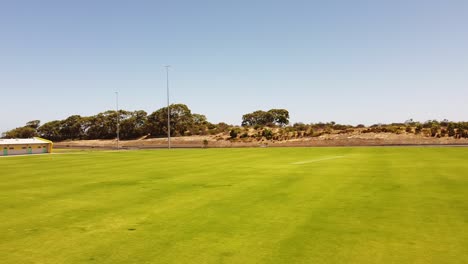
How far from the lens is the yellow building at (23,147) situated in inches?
2217

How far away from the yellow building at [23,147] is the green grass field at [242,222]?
46.2 m

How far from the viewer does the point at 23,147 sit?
2307 inches

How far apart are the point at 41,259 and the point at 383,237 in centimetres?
713

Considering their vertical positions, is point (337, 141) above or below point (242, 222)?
above

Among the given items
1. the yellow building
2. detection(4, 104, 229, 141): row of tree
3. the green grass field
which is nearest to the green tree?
detection(4, 104, 229, 141): row of tree

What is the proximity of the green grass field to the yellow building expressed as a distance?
46247 mm

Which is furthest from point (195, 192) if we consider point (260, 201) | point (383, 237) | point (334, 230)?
point (383, 237)

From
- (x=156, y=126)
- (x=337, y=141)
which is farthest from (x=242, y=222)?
(x=156, y=126)

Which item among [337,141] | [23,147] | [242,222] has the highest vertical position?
[23,147]

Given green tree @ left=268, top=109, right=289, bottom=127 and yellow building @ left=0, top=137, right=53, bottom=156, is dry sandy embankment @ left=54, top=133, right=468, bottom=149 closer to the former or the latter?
yellow building @ left=0, top=137, right=53, bottom=156

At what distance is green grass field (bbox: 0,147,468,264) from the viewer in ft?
23.4

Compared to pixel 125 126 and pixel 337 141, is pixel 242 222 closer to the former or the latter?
pixel 337 141

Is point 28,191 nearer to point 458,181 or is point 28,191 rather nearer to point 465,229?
point 465,229

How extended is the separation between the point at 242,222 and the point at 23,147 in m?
59.8
